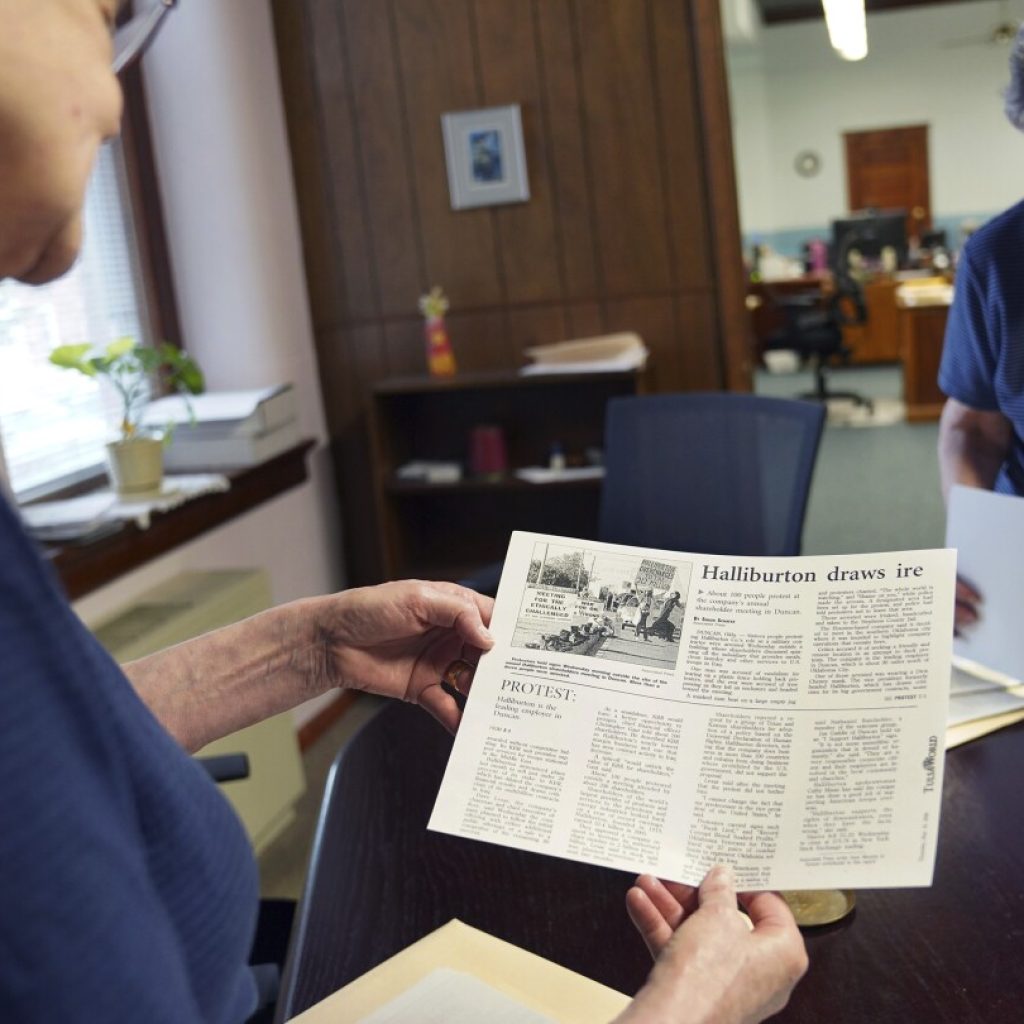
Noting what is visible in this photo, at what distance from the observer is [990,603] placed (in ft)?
4.65

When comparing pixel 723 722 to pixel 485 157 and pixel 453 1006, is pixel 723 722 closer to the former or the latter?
pixel 453 1006

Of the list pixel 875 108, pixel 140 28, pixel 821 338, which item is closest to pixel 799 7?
pixel 875 108

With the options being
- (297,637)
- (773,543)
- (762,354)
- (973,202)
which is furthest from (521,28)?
(973,202)

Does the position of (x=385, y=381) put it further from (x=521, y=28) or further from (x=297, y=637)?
(x=297, y=637)

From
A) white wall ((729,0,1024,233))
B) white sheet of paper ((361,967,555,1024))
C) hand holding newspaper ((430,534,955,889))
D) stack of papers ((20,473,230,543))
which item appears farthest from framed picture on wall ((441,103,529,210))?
white wall ((729,0,1024,233))

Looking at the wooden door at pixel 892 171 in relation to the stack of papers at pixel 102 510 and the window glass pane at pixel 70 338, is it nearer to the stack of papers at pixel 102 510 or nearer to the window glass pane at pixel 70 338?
the window glass pane at pixel 70 338

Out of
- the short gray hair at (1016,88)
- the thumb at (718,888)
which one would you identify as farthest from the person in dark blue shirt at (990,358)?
the thumb at (718,888)

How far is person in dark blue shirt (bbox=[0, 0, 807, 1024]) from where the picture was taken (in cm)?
56

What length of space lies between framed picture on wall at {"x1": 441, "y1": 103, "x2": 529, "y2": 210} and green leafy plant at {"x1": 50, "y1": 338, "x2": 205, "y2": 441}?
102 centimetres

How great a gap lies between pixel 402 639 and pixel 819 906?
464mm

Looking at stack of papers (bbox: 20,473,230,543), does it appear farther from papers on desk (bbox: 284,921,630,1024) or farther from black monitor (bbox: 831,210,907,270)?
black monitor (bbox: 831,210,907,270)

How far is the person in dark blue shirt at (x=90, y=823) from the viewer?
1.83 ft

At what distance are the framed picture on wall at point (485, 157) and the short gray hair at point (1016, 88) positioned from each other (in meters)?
2.08

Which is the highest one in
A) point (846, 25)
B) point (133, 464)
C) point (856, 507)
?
point (846, 25)
